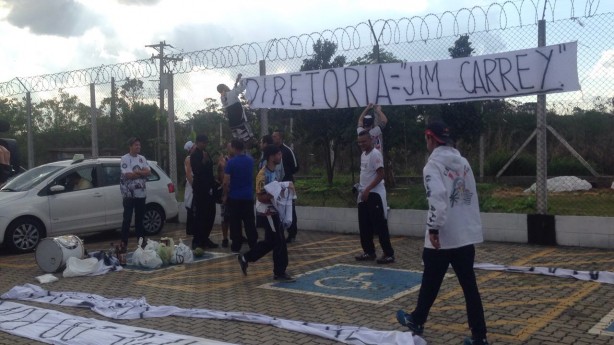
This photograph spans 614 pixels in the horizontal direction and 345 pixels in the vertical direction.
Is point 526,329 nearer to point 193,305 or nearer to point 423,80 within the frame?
point 193,305

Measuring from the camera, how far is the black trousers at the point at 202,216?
10.6 m

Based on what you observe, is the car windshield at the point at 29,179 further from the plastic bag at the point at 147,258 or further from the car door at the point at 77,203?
the plastic bag at the point at 147,258

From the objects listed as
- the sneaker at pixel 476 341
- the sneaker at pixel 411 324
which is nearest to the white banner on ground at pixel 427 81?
the sneaker at pixel 411 324

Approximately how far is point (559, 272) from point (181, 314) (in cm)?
442

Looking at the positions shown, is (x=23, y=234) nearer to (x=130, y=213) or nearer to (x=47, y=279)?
(x=130, y=213)

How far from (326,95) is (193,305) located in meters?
5.50

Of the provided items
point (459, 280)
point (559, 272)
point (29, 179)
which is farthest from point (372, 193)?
point (29, 179)

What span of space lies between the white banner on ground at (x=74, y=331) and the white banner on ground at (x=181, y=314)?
0.36 metres

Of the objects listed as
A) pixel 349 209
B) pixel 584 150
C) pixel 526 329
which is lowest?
pixel 526 329

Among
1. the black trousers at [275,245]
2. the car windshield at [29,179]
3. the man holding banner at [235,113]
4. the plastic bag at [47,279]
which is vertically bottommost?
the plastic bag at [47,279]

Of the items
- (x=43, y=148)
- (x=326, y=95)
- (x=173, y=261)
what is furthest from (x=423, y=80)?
(x=43, y=148)

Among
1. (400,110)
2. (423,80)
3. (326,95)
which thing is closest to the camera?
(423,80)

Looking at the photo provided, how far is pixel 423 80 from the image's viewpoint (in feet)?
35.1

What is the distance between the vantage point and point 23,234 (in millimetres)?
11258
